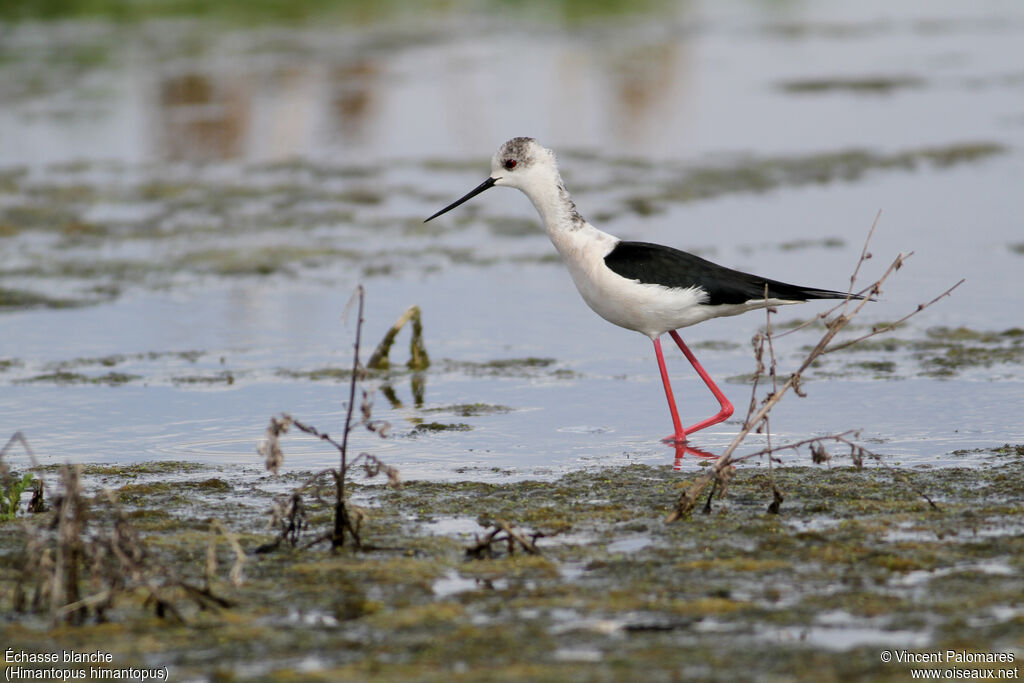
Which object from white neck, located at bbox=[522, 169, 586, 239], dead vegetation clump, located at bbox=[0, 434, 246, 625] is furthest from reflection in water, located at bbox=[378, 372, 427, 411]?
dead vegetation clump, located at bbox=[0, 434, 246, 625]

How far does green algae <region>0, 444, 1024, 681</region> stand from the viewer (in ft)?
12.4

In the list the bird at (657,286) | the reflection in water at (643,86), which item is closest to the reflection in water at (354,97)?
the reflection in water at (643,86)

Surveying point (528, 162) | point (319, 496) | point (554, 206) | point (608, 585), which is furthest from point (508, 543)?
point (528, 162)

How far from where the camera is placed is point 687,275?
21.1 ft

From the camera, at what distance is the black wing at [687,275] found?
6.38 meters

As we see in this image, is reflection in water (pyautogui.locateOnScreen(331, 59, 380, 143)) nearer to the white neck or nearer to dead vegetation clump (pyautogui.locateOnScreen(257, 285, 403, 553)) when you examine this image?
the white neck

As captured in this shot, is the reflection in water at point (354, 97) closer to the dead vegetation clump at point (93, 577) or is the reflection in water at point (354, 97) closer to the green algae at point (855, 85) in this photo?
the green algae at point (855, 85)

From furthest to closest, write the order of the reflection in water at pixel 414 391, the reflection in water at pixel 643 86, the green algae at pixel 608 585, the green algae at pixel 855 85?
the green algae at pixel 855 85 < the reflection in water at pixel 643 86 < the reflection in water at pixel 414 391 < the green algae at pixel 608 585

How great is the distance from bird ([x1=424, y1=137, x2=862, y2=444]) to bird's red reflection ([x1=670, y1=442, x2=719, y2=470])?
46mm

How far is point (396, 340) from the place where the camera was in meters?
8.79

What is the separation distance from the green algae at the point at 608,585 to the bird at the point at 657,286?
1060 mm

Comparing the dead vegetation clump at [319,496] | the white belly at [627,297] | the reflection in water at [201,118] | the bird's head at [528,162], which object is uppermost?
the reflection in water at [201,118]

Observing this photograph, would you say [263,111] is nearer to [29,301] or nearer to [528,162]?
[29,301]

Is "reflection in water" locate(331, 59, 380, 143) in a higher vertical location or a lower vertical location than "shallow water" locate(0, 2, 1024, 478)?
higher
